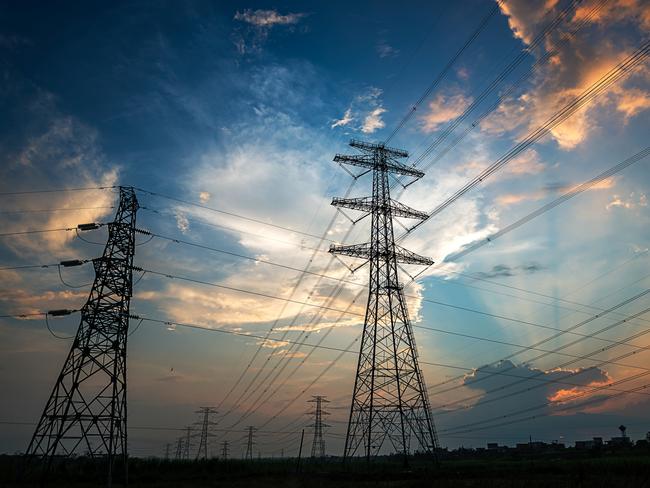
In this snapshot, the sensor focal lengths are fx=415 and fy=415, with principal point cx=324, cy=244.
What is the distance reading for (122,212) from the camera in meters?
31.2

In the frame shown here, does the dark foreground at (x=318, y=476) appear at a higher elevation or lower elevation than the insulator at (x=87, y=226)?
lower

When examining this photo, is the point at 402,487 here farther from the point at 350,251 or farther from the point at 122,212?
the point at 122,212

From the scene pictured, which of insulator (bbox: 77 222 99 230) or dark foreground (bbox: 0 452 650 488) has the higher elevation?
insulator (bbox: 77 222 99 230)

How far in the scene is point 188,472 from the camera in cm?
3894

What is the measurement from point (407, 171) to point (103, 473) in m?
33.3

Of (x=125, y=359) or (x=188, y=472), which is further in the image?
(x=188, y=472)

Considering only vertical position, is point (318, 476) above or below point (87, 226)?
below

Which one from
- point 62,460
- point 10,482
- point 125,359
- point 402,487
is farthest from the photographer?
point 125,359

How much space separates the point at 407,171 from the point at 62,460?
3346 centimetres

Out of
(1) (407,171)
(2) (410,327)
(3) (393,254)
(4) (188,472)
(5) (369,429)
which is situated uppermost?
(1) (407,171)

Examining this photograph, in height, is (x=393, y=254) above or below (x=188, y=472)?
above

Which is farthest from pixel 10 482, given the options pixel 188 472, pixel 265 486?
pixel 188 472

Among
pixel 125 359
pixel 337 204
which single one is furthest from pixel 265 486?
pixel 337 204

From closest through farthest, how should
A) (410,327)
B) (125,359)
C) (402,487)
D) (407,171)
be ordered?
(402,487)
(125,359)
(410,327)
(407,171)
